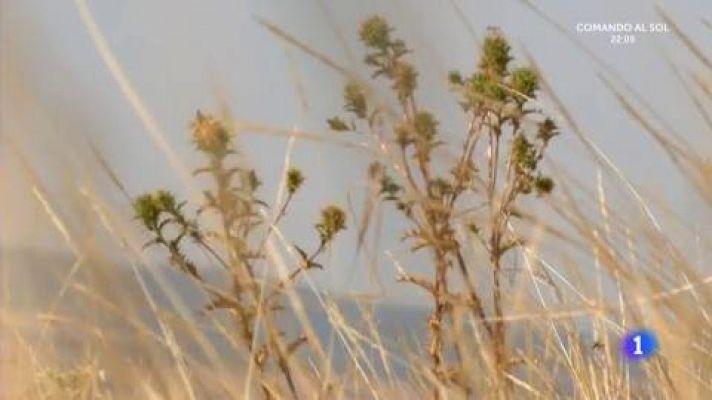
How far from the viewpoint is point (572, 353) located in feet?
3.70

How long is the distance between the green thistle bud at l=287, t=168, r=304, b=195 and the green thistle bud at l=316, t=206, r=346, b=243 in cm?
4

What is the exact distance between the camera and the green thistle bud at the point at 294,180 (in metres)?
1.01

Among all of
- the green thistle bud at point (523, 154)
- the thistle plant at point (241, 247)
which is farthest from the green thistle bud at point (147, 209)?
the green thistle bud at point (523, 154)

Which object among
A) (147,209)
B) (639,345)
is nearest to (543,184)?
(639,345)

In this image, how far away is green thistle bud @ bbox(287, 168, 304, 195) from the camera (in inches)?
39.9

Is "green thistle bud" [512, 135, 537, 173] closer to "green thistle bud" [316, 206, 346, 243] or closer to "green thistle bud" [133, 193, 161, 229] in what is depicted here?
"green thistle bud" [316, 206, 346, 243]

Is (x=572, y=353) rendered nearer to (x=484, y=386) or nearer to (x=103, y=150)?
(x=484, y=386)

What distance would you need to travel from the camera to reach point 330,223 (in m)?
1.05

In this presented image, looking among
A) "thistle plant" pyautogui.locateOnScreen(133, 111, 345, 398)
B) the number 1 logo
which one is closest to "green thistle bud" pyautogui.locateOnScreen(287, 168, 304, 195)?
"thistle plant" pyautogui.locateOnScreen(133, 111, 345, 398)

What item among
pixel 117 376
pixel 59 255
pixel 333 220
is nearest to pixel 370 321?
pixel 333 220

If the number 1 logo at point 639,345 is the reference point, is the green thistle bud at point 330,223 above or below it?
above

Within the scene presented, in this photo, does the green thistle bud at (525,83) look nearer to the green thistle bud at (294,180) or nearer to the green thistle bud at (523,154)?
the green thistle bud at (523,154)

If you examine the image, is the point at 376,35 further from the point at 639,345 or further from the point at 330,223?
the point at 639,345

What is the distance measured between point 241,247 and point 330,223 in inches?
4.7
